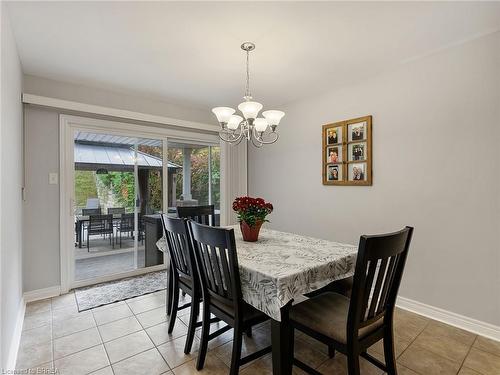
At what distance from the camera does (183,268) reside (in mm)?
2170

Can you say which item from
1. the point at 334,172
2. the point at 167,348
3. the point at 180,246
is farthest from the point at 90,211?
the point at 334,172

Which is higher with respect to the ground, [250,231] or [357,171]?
[357,171]

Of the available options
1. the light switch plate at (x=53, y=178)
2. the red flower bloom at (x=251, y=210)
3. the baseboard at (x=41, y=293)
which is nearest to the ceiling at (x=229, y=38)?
the light switch plate at (x=53, y=178)

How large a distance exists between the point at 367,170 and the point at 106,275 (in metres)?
3.34

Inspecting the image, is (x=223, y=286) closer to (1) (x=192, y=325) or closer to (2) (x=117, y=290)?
(1) (x=192, y=325)

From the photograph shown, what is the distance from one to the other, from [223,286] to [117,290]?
205 centimetres

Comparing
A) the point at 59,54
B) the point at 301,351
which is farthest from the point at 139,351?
the point at 59,54

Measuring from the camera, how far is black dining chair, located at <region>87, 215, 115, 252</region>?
3.39 metres

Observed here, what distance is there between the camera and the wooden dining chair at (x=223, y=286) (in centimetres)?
155

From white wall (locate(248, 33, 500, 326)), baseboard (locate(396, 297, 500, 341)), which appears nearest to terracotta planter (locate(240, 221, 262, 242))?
white wall (locate(248, 33, 500, 326))

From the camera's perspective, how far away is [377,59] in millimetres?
2562

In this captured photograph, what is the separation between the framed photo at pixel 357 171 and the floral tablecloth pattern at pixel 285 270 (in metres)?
1.20

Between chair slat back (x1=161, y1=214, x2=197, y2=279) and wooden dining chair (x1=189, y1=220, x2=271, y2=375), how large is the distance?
8cm

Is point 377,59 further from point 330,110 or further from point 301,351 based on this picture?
point 301,351
